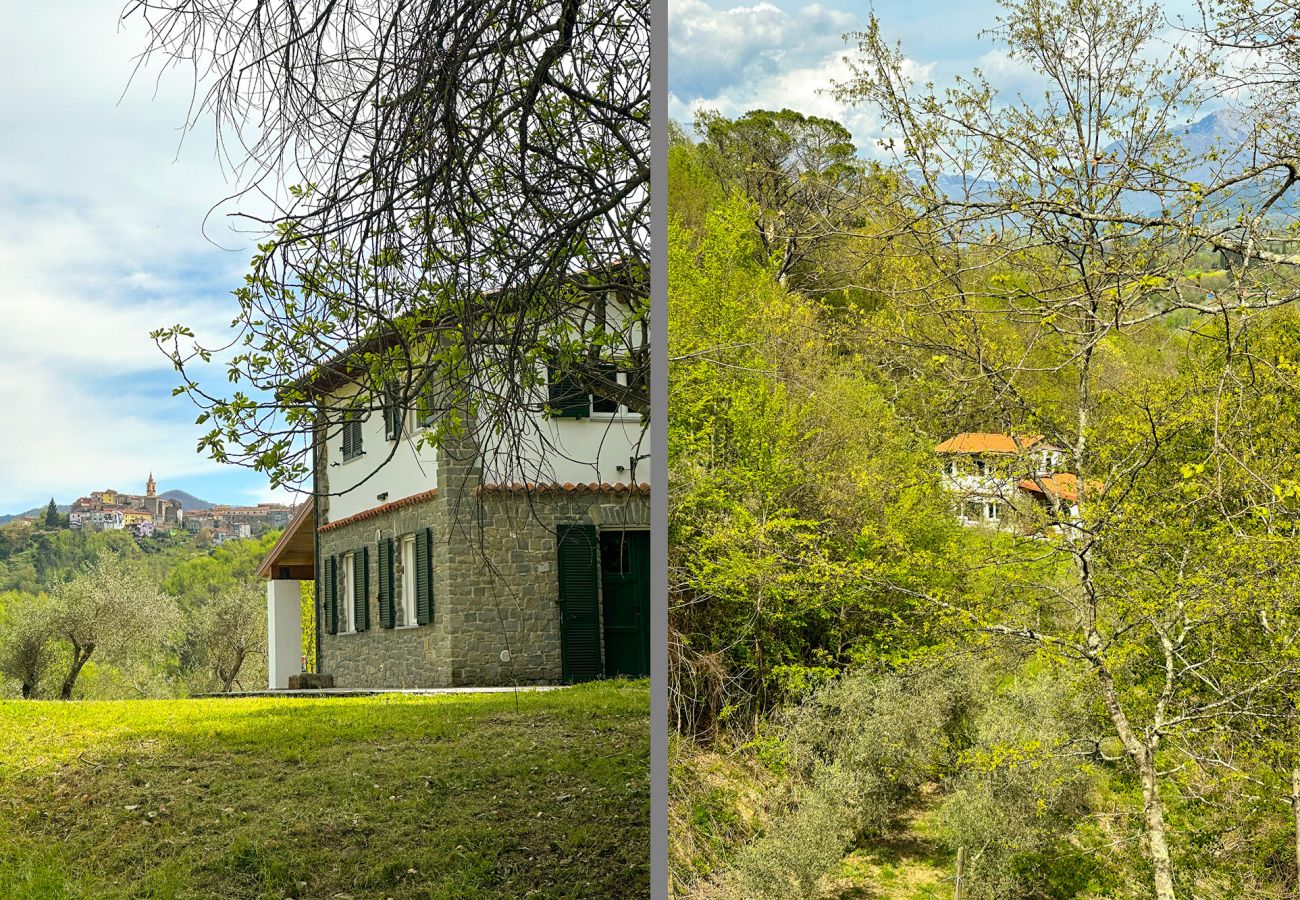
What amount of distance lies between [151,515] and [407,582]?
121 cm

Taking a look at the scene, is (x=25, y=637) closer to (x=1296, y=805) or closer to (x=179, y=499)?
(x=179, y=499)

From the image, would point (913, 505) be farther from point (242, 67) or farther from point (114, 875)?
point (242, 67)

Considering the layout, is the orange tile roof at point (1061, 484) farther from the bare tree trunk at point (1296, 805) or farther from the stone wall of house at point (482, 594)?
the stone wall of house at point (482, 594)

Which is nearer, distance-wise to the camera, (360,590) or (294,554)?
(360,590)

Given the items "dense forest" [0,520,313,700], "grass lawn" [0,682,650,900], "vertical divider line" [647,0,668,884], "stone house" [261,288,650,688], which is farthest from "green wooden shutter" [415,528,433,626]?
"vertical divider line" [647,0,668,884]

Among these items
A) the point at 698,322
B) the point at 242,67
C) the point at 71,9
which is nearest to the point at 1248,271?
the point at 242,67

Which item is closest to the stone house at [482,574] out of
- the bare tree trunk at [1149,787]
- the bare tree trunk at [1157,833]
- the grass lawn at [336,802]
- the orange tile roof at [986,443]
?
the grass lawn at [336,802]

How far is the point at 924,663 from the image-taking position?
6.52 meters

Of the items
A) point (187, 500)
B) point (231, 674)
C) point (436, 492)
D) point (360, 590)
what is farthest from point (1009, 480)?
point (231, 674)

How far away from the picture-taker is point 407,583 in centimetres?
540

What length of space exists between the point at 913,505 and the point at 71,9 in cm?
531

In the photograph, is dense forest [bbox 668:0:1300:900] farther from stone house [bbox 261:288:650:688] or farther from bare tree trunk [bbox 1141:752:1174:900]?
stone house [bbox 261:288:650:688]

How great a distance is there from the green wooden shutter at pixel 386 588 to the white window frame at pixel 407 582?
0.04m

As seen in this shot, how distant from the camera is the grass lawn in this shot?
12.0ft
